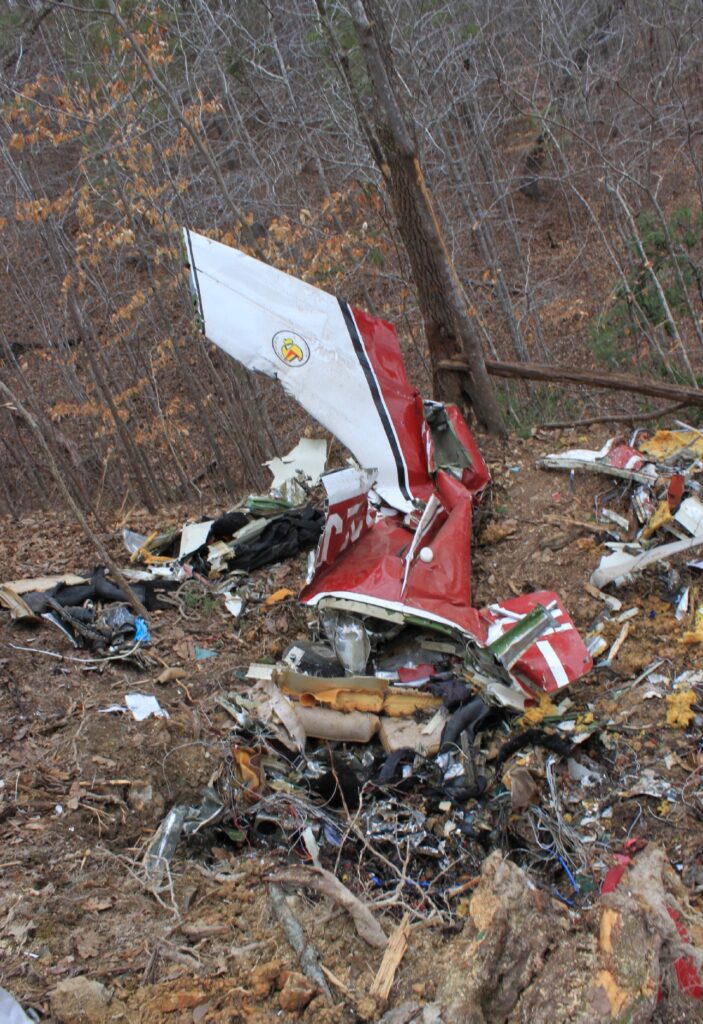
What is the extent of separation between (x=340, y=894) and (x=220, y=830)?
0.92 meters

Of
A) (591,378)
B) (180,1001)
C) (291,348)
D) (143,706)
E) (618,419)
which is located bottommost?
(618,419)

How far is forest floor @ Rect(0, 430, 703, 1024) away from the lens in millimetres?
2719

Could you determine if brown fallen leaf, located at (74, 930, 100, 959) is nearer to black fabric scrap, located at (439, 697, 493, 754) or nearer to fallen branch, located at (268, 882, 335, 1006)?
fallen branch, located at (268, 882, 335, 1006)

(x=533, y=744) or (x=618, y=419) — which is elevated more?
(x=618, y=419)

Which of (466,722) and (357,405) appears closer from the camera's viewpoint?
(466,722)

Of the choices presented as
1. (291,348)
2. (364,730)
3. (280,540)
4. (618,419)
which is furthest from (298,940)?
(618,419)

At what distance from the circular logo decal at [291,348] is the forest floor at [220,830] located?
63.8 inches

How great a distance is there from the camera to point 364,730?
4.64 meters

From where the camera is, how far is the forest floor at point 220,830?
272 centimetres

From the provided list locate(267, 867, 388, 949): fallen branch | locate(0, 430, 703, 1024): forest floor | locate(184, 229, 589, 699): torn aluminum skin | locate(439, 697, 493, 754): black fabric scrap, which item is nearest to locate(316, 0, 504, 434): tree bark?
locate(184, 229, 589, 699): torn aluminum skin

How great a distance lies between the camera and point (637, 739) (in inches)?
165

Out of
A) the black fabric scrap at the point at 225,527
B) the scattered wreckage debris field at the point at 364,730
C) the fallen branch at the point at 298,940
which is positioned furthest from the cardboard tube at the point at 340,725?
the black fabric scrap at the point at 225,527

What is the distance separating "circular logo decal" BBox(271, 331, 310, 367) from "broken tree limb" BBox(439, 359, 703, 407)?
1.59m

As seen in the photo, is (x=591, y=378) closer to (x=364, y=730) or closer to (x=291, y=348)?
(x=291, y=348)
